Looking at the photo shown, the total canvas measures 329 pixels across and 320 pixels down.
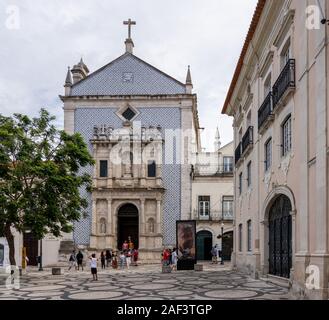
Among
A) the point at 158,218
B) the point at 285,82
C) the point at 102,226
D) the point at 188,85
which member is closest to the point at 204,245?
the point at 158,218

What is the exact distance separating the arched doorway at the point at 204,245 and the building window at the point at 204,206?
129 cm

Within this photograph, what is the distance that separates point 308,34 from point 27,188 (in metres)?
13.7

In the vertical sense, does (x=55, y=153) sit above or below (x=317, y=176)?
above

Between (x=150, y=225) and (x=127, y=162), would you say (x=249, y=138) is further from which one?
(x=127, y=162)

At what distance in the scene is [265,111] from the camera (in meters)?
17.5

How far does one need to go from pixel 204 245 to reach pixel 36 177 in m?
19.4

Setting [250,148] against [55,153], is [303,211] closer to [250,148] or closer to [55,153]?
[250,148]

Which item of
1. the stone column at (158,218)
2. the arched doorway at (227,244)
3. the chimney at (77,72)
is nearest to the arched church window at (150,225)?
the stone column at (158,218)

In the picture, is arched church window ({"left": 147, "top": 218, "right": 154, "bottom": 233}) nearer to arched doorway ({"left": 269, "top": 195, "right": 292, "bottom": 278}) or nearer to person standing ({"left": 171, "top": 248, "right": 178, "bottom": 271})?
person standing ({"left": 171, "top": 248, "right": 178, "bottom": 271})

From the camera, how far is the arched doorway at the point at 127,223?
123 ft

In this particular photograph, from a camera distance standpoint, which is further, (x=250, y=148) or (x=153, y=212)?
(x=153, y=212)

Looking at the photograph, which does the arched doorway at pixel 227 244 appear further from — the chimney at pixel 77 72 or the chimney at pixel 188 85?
the chimney at pixel 77 72

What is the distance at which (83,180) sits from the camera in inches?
931

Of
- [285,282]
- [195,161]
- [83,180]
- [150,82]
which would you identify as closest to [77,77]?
[150,82]
